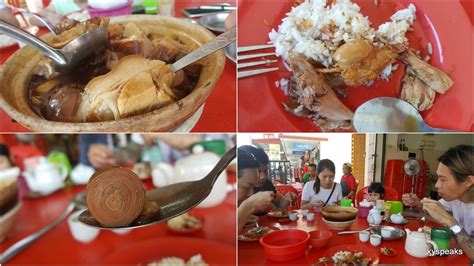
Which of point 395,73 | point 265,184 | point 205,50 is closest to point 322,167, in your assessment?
point 265,184

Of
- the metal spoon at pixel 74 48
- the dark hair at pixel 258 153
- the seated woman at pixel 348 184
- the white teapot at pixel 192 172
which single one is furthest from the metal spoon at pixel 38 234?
the seated woman at pixel 348 184

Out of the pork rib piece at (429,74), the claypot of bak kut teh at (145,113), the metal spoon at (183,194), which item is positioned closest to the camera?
the claypot of bak kut teh at (145,113)

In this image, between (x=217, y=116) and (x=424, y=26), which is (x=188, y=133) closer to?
(x=217, y=116)

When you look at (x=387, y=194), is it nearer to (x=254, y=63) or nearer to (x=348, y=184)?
(x=348, y=184)

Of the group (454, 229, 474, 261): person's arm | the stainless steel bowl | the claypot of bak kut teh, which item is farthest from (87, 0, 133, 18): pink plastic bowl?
(454, 229, 474, 261): person's arm

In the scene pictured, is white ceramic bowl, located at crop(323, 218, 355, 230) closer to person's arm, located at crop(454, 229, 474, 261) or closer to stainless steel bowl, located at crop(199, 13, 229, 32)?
person's arm, located at crop(454, 229, 474, 261)

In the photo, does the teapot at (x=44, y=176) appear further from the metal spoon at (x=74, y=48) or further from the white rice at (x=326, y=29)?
the white rice at (x=326, y=29)

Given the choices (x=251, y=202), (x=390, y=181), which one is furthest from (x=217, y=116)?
(x=390, y=181)
